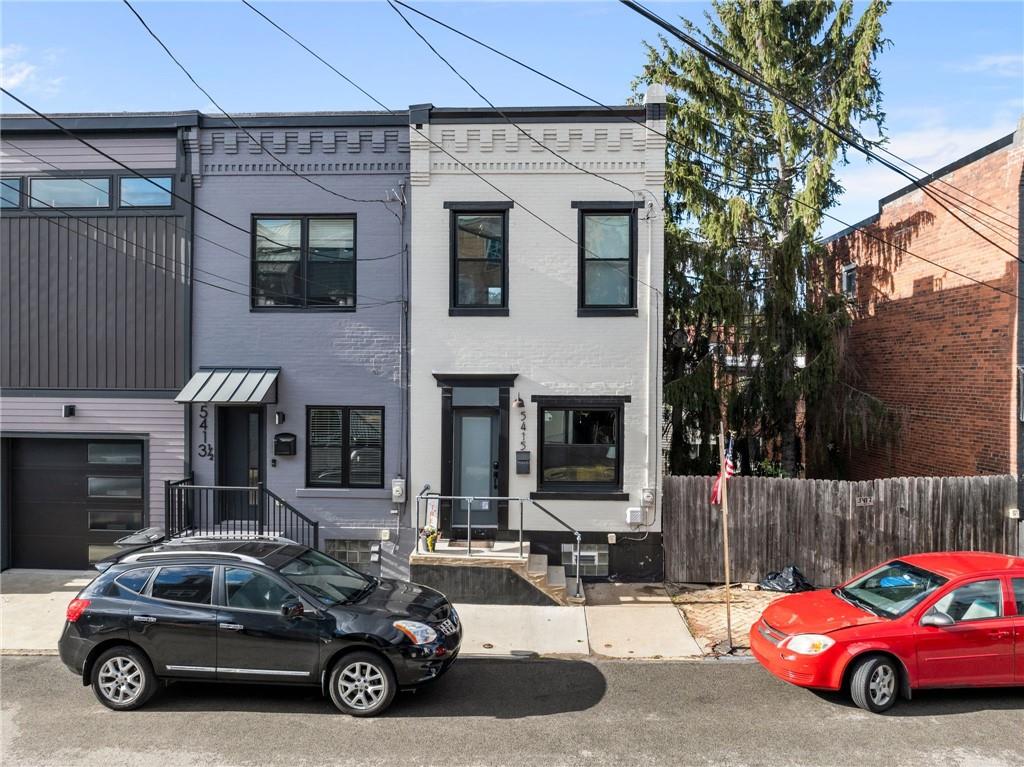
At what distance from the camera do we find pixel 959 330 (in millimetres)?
12719

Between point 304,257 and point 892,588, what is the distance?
31.4 ft

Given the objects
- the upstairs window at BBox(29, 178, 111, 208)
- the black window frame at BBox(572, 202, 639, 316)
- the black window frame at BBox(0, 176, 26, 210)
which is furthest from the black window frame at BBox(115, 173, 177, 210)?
the black window frame at BBox(572, 202, 639, 316)

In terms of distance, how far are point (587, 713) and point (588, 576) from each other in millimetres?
4595

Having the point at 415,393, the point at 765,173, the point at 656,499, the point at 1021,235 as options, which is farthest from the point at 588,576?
the point at 765,173

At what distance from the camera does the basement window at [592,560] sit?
37.0 feet

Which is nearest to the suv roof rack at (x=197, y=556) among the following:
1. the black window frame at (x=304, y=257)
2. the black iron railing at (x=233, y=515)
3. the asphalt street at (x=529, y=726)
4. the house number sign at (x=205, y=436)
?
the asphalt street at (x=529, y=726)

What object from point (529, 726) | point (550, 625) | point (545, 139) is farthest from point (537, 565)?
point (545, 139)

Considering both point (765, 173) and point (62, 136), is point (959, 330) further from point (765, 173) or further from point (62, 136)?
point (62, 136)

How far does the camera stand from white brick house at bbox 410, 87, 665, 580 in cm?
1124

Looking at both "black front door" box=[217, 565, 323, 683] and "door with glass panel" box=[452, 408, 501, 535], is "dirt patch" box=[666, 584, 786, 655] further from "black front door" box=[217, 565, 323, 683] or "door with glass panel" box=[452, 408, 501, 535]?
"black front door" box=[217, 565, 323, 683]

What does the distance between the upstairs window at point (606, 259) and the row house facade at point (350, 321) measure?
3 centimetres

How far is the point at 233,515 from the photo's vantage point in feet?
38.4

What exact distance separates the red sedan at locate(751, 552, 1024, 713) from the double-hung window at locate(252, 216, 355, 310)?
826 centimetres

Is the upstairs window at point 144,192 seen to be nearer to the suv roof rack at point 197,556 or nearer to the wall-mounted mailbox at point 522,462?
the suv roof rack at point 197,556
